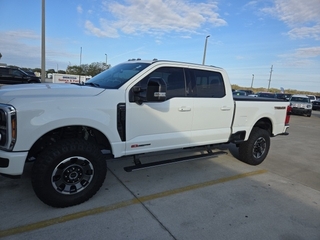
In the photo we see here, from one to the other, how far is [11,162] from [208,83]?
3.35 m

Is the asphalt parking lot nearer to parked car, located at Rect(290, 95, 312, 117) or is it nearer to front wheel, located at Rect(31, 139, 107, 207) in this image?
front wheel, located at Rect(31, 139, 107, 207)

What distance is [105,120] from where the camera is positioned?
3.14m

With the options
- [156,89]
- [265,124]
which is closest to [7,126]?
[156,89]

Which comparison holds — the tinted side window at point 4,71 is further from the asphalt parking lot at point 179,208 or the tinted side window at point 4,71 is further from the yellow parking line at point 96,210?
the yellow parking line at point 96,210

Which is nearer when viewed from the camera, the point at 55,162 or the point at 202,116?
the point at 55,162

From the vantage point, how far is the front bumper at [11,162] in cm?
259

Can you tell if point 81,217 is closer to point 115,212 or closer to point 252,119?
point 115,212

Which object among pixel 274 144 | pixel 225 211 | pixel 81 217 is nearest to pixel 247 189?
pixel 225 211

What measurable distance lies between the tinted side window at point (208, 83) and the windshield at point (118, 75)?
3.28 ft

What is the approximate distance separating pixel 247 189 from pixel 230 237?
147 centimetres

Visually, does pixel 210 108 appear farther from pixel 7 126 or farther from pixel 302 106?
pixel 302 106

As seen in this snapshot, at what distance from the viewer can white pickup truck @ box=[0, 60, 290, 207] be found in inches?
105

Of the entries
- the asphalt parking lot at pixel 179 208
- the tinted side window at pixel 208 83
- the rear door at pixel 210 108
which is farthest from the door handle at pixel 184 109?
the asphalt parking lot at pixel 179 208

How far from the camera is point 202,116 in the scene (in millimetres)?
4184
